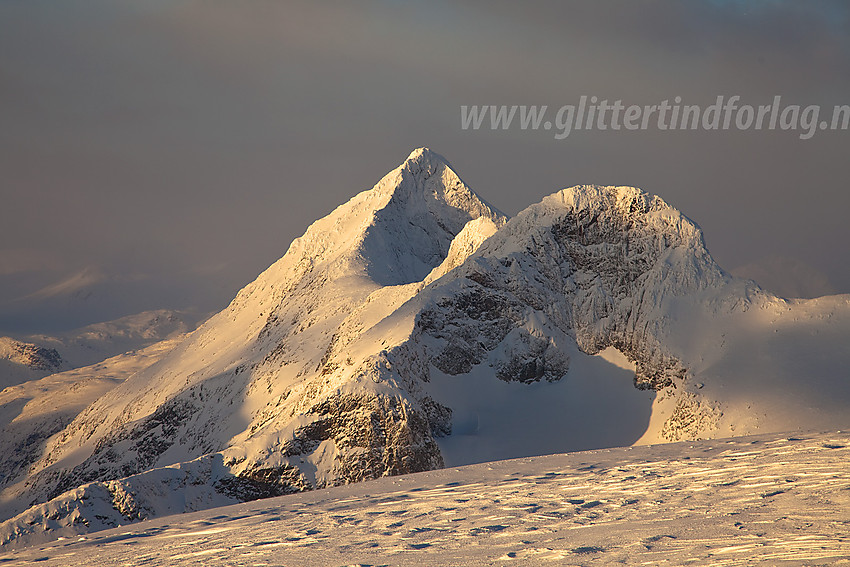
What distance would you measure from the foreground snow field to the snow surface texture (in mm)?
26825

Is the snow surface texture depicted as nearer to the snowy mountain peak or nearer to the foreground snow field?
the snowy mountain peak

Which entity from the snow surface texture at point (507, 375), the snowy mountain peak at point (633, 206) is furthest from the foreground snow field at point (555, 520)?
the snowy mountain peak at point (633, 206)

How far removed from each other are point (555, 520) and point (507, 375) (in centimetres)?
4437

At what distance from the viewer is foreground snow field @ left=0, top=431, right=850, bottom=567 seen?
13398mm

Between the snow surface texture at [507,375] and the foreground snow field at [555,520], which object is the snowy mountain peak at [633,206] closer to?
the snow surface texture at [507,375]

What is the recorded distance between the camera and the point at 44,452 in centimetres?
10281

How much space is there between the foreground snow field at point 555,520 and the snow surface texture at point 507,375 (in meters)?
26.8

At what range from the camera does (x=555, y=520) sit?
624 inches

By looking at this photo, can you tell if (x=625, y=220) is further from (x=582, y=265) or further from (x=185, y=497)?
(x=185, y=497)

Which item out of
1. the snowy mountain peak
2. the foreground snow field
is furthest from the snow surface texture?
the foreground snow field

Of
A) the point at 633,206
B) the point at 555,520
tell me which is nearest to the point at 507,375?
the point at 633,206

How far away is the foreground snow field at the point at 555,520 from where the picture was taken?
1340cm

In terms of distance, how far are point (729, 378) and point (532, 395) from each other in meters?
14.6

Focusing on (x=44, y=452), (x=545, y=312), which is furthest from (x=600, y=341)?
(x=44, y=452)
